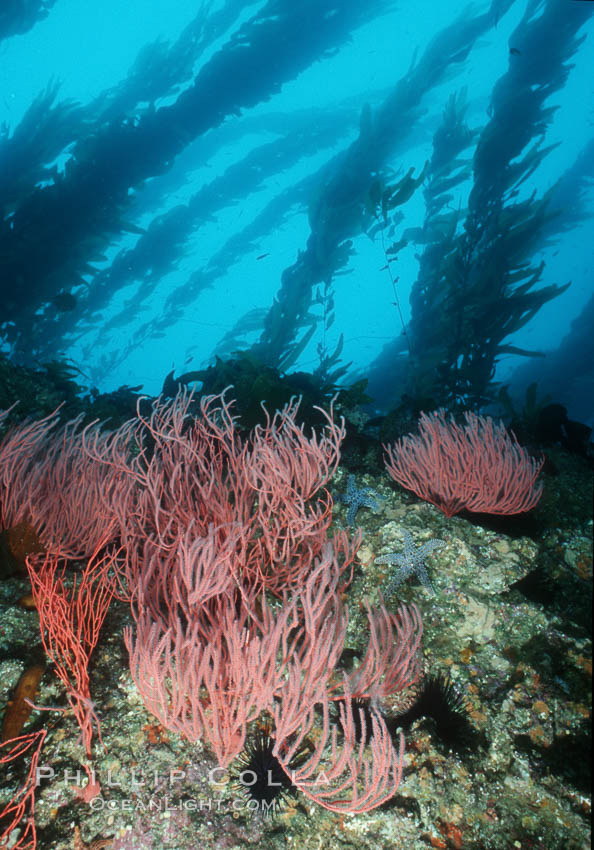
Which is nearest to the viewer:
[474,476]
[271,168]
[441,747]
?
[441,747]

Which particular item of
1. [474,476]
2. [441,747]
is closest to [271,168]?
[474,476]

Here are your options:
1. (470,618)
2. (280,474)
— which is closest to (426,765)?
(470,618)

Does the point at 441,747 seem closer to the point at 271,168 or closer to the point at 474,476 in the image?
the point at 474,476

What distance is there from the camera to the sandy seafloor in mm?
1732

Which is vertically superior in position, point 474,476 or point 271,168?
point 271,168

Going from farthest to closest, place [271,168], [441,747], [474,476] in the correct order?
1. [271,168]
2. [474,476]
3. [441,747]

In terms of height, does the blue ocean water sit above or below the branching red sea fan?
above

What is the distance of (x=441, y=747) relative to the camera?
2.04 metres

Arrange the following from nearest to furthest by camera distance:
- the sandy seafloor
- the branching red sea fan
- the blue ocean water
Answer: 1. the sandy seafloor
2. the branching red sea fan
3. the blue ocean water

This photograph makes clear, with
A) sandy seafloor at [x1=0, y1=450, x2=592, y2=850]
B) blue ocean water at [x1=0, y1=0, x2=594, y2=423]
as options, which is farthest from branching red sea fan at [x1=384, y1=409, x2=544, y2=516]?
blue ocean water at [x1=0, y1=0, x2=594, y2=423]

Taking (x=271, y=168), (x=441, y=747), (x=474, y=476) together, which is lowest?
(x=441, y=747)

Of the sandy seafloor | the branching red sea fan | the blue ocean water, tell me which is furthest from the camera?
the blue ocean water

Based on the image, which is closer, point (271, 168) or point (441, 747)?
point (441, 747)

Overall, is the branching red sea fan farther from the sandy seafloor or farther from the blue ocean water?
the blue ocean water
